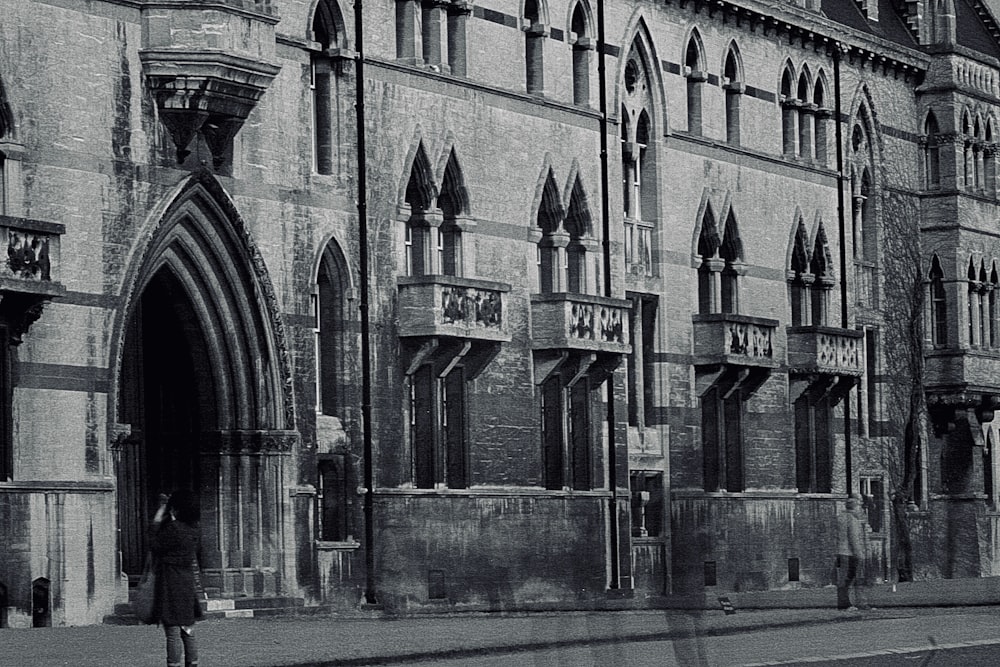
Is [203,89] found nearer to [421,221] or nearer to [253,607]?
[253,607]

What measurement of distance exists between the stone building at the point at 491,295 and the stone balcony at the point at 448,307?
0.07m

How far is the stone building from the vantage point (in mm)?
38594

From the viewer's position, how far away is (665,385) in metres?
55.7

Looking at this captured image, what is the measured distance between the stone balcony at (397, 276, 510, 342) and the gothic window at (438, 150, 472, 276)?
1159 mm

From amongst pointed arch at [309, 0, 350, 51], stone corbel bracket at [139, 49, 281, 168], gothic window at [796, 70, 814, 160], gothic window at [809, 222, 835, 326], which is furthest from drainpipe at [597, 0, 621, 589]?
stone corbel bracket at [139, 49, 281, 168]

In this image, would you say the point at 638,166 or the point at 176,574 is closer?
the point at 176,574

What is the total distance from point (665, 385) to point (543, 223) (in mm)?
5867

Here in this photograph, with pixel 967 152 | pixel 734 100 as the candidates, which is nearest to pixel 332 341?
pixel 734 100

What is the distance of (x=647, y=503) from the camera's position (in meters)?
55.5

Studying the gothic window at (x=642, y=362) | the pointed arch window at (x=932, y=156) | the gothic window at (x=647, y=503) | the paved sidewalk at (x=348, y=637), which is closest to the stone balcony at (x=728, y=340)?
the gothic window at (x=642, y=362)

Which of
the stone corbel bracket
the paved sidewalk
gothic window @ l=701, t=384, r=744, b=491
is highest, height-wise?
the stone corbel bracket

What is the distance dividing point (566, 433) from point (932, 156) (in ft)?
65.5

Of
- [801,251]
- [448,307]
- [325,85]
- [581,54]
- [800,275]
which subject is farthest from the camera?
[801,251]

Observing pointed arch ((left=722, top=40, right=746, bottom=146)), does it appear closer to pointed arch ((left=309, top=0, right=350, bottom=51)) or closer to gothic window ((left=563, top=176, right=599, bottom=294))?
gothic window ((left=563, top=176, right=599, bottom=294))
